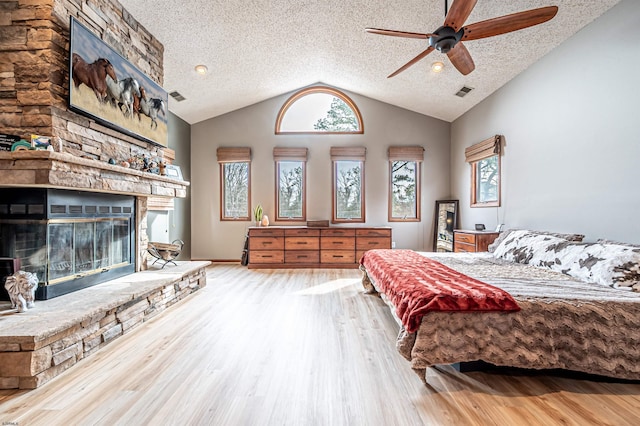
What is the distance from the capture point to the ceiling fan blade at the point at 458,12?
2172mm

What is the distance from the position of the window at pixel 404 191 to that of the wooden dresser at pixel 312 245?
28.4 inches

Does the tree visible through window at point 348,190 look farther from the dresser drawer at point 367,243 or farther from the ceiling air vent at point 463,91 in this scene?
the ceiling air vent at point 463,91

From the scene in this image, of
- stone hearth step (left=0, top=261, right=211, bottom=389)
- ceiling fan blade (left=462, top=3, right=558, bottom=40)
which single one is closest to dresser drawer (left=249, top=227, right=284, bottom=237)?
stone hearth step (left=0, top=261, right=211, bottom=389)

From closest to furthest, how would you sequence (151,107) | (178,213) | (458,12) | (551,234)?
(458,12), (551,234), (151,107), (178,213)

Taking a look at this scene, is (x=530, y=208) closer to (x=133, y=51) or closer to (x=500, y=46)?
(x=500, y=46)

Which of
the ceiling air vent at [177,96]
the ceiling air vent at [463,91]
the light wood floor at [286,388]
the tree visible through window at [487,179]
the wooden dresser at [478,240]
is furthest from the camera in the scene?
the ceiling air vent at [177,96]

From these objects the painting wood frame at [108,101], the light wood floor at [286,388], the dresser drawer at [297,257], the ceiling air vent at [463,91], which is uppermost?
the ceiling air vent at [463,91]

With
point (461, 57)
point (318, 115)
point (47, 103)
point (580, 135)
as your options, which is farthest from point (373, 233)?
point (47, 103)

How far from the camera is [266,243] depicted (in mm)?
5816

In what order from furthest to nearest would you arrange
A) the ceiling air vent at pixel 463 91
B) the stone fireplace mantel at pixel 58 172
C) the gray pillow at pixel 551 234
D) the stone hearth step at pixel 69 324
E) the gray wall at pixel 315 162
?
the gray wall at pixel 315 162
the ceiling air vent at pixel 463 91
the gray pillow at pixel 551 234
the stone fireplace mantel at pixel 58 172
the stone hearth step at pixel 69 324

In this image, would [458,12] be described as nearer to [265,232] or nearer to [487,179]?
[487,179]

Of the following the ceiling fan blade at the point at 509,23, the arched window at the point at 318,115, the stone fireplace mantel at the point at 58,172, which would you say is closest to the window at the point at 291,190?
the arched window at the point at 318,115

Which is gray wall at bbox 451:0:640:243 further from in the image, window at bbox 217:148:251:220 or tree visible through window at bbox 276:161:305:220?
window at bbox 217:148:251:220

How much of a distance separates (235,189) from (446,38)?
4.83m
